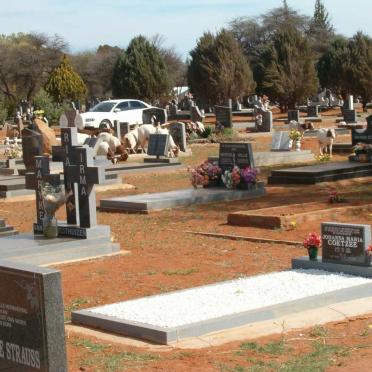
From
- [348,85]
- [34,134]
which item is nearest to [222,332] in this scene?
[34,134]

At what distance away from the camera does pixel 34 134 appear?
2264cm

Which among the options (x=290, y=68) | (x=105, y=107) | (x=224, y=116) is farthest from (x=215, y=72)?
(x=224, y=116)

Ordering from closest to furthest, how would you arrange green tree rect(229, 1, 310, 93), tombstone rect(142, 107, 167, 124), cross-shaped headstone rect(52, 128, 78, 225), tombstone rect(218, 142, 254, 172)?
cross-shaped headstone rect(52, 128, 78, 225) → tombstone rect(218, 142, 254, 172) → tombstone rect(142, 107, 167, 124) → green tree rect(229, 1, 310, 93)

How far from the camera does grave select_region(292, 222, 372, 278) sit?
10062 millimetres

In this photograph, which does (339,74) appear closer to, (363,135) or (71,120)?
(71,120)

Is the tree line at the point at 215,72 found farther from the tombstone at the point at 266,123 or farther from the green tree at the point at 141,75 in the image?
the tombstone at the point at 266,123

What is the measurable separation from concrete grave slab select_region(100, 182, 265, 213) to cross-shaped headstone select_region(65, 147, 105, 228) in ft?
13.0

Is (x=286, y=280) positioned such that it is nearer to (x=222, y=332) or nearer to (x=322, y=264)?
(x=322, y=264)

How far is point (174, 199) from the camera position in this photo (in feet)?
57.9

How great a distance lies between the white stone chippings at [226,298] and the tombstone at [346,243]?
8.6 inches

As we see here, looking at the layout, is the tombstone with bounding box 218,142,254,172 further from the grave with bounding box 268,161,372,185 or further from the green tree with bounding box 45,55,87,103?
the green tree with bounding box 45,55,87,103

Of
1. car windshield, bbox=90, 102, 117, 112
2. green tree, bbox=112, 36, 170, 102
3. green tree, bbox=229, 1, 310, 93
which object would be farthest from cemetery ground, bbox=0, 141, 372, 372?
green tree, bbox=229, 1, 310, 93

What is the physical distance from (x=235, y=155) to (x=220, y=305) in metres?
10.3

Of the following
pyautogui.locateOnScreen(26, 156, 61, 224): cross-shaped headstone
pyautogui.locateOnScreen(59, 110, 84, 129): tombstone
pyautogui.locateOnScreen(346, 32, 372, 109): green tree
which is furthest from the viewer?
pyautogui.locateOnScreen(346, 32, 372, 109): green tree
